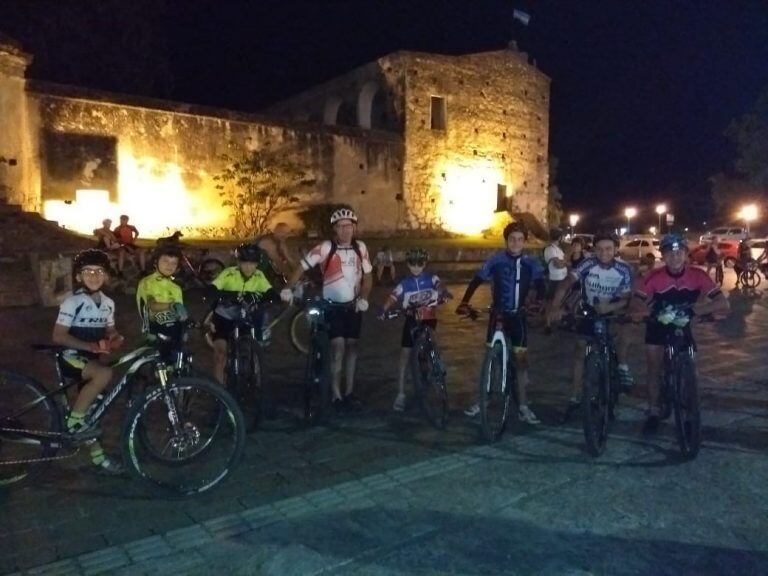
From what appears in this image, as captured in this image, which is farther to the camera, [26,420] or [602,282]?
[602,282]

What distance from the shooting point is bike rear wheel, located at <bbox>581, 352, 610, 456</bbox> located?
208 inches

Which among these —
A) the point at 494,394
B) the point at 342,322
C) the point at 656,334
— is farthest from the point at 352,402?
the point at 656,334

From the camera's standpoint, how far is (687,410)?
5277 millimetres

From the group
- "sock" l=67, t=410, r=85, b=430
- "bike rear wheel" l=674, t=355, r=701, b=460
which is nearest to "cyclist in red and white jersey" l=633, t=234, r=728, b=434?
"bike rear wheel" l=674, t=355, r=701, b=460

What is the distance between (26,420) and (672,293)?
4896 millimetres

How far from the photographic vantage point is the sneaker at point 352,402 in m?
6.62

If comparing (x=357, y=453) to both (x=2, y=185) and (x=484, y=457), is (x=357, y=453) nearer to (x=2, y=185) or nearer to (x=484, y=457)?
(x=484, y=457)

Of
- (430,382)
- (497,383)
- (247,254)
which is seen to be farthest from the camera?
(247,254)

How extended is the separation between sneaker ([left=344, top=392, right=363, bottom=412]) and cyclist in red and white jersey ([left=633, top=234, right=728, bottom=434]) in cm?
252

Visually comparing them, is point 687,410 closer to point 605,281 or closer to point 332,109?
Answer: point 605,281

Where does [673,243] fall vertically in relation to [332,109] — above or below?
below

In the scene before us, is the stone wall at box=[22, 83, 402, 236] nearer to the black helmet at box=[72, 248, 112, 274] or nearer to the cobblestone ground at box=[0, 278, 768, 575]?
the black helmet at box=[72, 248, 112, 274]

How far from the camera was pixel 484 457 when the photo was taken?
532 centimetres

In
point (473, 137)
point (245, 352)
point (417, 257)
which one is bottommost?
point (245, 352)
